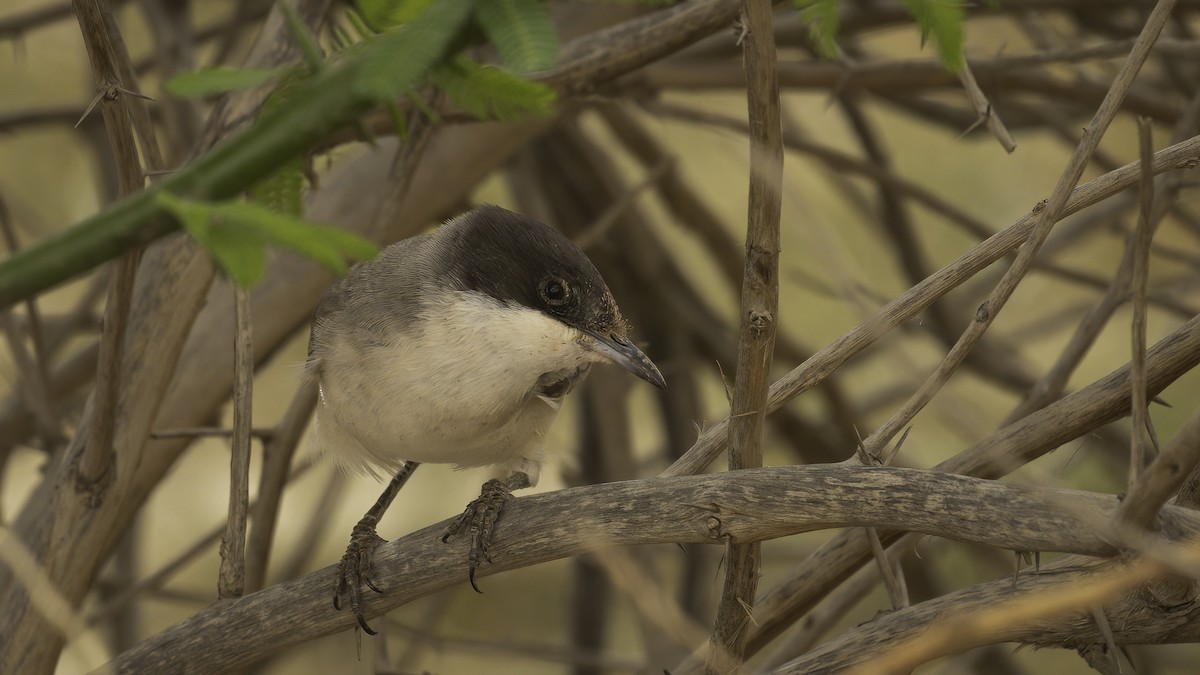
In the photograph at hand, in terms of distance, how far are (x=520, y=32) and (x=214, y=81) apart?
1.78ft

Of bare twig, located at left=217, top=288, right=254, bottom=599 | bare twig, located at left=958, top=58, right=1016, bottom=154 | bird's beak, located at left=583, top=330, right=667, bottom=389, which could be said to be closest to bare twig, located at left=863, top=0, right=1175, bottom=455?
bare twig, located at left=958, top=58, right=1016, bottom=154

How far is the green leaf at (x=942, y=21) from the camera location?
191 centimetres

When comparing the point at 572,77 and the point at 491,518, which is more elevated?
the point at 572,77

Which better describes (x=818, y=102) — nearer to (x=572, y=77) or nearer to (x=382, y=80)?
(x=572, y=77)

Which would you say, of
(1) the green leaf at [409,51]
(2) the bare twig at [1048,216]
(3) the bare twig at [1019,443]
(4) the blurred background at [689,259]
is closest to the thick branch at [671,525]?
(4) the blurred background at [689,259]

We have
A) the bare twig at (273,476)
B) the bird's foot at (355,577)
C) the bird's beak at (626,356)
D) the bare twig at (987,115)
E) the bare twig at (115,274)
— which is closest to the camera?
the bare twig at (115,274)

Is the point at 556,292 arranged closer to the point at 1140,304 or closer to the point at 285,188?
the point at 285,188

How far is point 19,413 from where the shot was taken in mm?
4508

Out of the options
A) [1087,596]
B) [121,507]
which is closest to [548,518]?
[1087,596]

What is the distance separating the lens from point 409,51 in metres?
1.60

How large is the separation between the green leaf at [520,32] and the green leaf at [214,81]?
0.40 meters

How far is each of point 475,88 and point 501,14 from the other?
34cm

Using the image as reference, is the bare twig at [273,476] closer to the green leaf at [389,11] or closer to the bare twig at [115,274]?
the bare twig at [115,274]

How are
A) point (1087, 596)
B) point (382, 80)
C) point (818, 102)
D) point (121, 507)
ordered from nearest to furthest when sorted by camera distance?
1. point (382, 80)
2. point (1087, 596)
3. point (121, 507)
4. point (818, 102)
